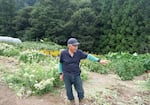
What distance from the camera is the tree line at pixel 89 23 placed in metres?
32.4

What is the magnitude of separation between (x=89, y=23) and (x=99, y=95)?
91.4 ft

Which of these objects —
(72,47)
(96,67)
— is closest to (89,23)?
(96,67)

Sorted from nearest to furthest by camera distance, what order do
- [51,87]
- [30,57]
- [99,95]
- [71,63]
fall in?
1. [71,63]
2. [51,87]
3. [99,95]
4. [30,57]

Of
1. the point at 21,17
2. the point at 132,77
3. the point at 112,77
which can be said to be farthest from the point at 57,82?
the point at 21,17

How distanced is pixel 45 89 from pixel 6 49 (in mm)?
5001

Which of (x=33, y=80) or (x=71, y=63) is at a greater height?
(x=71, y=63)

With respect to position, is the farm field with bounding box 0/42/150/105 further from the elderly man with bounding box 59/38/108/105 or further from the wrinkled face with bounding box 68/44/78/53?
the wrinkled face with bounding box 68/44/78/53

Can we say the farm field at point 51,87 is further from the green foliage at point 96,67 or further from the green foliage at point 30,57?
the green foliage at point 96,67

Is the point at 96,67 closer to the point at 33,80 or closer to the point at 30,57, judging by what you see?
the point at 30,57

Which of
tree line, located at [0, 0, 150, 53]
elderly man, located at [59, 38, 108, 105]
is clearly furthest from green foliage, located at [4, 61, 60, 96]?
tree line, located at [0, 0, 150, 53]

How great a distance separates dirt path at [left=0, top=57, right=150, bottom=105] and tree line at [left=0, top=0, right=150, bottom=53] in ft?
75.4

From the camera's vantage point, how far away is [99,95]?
7.25m

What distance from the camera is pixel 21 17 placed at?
36.8m

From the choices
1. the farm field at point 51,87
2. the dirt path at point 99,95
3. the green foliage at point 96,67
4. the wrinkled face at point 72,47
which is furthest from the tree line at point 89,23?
the wrinkled face at point 72,47
